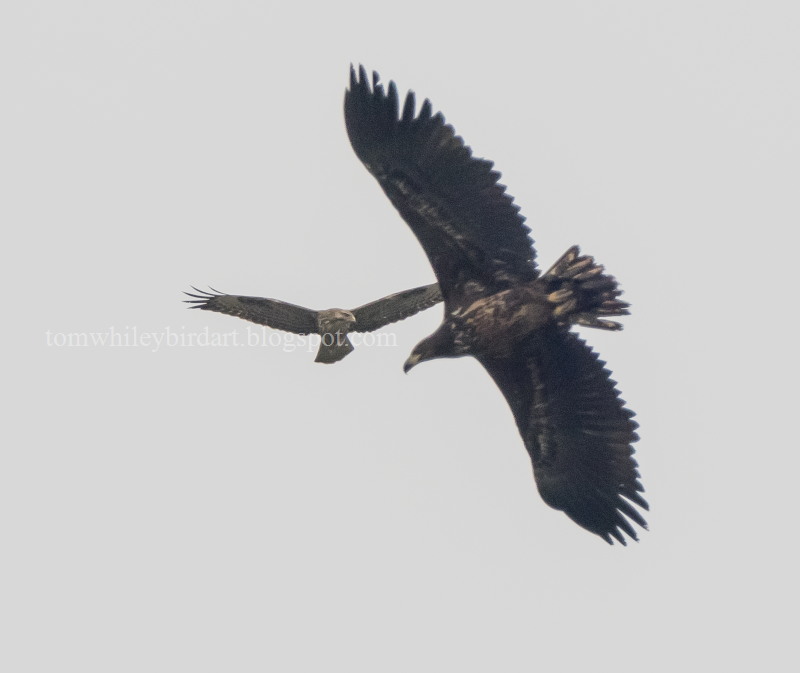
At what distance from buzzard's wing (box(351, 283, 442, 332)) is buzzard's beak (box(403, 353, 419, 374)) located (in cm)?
160

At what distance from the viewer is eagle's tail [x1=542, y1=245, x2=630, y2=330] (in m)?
12.1

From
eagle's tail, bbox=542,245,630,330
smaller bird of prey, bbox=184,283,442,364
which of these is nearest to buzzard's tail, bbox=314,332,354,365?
smaller bird of prey, bbox=184,283,442,364

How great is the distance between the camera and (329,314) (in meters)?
14.6

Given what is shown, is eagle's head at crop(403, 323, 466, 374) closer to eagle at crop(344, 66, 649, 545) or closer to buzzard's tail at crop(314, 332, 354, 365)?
eagle at crop(344, 66, 649, 545)

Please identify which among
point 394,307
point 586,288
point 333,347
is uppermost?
point 394,307

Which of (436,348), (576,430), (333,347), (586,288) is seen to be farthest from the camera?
(333,347)

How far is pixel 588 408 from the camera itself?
1298cm

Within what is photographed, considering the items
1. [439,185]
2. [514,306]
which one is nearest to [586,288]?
[514,306]

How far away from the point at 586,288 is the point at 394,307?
299 centimetres

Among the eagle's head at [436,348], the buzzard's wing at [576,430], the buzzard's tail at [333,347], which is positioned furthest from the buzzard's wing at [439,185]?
the buzzard's tail at [333,347]

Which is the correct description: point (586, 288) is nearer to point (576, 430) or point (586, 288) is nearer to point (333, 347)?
point (576, 430)

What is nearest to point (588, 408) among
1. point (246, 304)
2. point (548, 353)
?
point (548, 353)

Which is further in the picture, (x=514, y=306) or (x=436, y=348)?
(x=436, y=348)

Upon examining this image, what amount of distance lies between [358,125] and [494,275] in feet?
5.42
